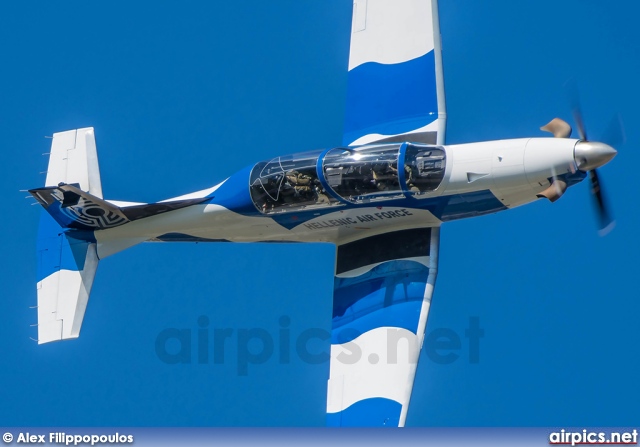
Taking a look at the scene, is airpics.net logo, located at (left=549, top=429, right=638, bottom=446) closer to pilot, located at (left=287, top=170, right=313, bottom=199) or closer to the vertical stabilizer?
pilot, located at (left=287, top=170, right=313, bottom=199)

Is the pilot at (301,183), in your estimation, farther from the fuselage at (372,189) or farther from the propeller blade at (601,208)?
the propeller blade at (601,208)

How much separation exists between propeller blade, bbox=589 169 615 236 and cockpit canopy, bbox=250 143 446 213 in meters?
2.42

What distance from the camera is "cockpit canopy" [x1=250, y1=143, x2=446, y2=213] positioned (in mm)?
20406

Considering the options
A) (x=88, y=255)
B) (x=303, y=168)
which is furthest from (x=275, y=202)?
(x=88, y=255)

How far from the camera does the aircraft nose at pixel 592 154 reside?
19359 mm

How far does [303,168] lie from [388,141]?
6.26 ft

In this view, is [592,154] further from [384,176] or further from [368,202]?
[368,202]

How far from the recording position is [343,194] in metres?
20.8

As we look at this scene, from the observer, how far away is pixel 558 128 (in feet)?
66.0

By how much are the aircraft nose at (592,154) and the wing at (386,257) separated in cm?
294

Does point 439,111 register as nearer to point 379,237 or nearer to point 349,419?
point 379,237

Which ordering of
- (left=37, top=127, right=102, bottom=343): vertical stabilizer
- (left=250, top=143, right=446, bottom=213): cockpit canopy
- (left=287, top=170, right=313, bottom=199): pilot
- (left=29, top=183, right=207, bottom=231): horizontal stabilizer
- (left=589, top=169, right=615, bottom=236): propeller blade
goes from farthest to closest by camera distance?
(left=29, top=183, right=207, bottom=231): horizontal stabilizer
(left=37, top=127, right=102, bottom=343): vertical stabilizer
(left=287, top=170, right=313, bottom=199): pilot
(left=250, top=143, right=446, bottom=213): cockpit canopy
(left=589, top=169, right=615, bottom=236): propeller blade

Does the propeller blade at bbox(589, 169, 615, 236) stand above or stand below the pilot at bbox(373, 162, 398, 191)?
below

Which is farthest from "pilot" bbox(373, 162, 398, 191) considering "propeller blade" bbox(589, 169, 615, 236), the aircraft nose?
"propeller blade" bbox(589, 169, 615, 236)
